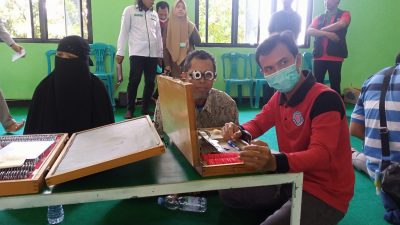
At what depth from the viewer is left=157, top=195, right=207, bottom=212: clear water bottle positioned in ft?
7.01

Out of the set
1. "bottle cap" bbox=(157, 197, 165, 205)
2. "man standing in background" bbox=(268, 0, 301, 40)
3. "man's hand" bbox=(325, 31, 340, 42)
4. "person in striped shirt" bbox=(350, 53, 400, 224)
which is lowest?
"bottle cap" bbox=(157, 197, 165, 205)

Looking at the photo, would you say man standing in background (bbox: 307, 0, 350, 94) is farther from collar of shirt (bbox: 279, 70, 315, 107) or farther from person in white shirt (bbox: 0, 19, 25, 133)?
person in white shirt (bbox: 0, 19, 25, 133)

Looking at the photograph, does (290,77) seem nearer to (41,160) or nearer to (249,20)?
(41,160)

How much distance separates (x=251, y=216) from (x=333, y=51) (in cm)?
A: 338

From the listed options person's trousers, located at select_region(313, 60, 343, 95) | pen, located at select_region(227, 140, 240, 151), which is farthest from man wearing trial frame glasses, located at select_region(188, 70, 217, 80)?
person's trousers, located at select_region(313, 60, 343, 95)

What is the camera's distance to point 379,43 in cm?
675

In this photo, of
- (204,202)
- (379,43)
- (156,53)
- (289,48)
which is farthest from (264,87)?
(289,48)

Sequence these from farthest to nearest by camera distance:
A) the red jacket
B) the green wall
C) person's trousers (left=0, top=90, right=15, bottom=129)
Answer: the green wall < person's trousers (left=0, top=90, right=15, bottom=129) < the red jacket

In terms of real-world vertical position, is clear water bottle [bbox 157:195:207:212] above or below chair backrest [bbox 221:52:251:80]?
below

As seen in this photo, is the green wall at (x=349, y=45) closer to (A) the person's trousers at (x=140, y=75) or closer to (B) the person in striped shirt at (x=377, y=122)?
(A) the person's trousers at (x=140, y=75)

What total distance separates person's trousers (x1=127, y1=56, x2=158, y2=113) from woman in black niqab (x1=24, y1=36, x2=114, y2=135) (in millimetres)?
2155

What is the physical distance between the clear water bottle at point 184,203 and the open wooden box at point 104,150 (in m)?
0.81

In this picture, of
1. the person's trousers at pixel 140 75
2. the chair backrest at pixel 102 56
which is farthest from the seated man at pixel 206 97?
the chair backrest at pixel 102 56

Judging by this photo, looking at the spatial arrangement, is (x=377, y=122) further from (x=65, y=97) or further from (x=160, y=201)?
(x=65, y=97)
